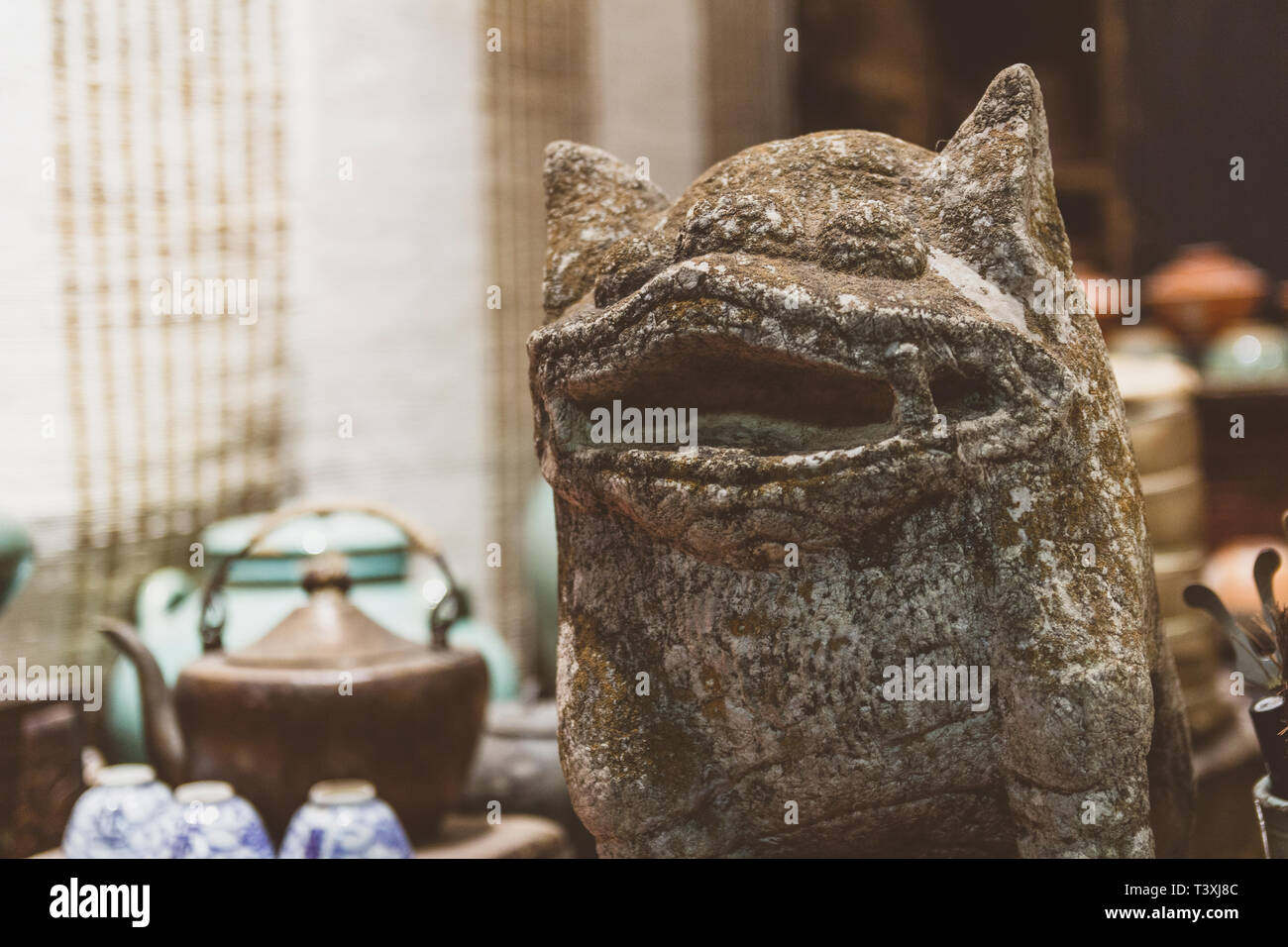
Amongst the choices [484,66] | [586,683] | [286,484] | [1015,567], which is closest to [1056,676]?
[1015,567]

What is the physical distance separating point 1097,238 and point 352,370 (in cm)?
213

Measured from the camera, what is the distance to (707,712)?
116 cm

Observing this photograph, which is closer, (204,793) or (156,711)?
(204,793)

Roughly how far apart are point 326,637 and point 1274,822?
133 centimetres

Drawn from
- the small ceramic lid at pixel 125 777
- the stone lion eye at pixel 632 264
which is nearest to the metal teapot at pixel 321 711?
the small ceramic lid at pixel 125 777

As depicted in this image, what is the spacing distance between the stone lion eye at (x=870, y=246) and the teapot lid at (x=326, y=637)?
3.57 feet

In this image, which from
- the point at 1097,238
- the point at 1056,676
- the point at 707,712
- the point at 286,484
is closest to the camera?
the point at 1056,676

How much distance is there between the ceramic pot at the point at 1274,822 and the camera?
1.19 meters

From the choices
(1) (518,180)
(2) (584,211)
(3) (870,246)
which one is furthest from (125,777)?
(1) (518,180)

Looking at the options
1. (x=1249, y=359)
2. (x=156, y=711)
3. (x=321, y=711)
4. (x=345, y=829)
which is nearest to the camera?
(x=345, y=829)

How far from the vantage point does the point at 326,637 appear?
6.31 ft

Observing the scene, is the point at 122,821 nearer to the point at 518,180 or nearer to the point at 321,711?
the point at 321,711
